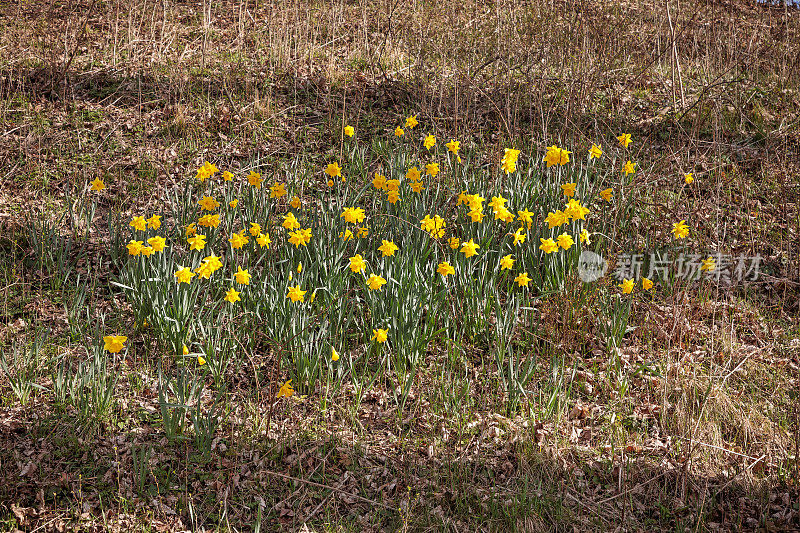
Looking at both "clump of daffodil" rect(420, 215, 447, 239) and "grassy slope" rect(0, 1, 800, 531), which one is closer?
"grassy slope" rect(0, 1, 800, 531)

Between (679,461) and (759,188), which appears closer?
(679,461)

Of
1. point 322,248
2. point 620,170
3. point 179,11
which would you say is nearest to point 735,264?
point 620,170

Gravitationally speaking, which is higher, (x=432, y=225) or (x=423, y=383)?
(x=432, y=225)

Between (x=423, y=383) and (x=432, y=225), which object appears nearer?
(x=423, y=383)

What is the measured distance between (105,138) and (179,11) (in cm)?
316

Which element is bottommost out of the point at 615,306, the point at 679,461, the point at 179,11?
the point at 679,461

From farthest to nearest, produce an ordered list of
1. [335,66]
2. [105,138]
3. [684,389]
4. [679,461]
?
[335,66] < [105,138] < [684,389] < [679,461]

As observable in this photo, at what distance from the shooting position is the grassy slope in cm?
280

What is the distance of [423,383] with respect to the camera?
3531mm

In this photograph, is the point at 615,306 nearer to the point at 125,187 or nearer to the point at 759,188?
the point at 759,188

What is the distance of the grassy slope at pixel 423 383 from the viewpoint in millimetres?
2805

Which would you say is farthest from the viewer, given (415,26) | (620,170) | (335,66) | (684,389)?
(415,26)

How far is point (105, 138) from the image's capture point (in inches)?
230

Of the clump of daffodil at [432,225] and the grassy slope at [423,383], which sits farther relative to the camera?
the clump of daffodil at [432,225]
